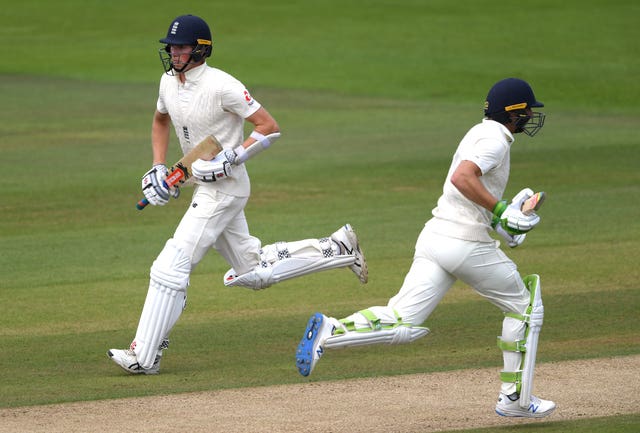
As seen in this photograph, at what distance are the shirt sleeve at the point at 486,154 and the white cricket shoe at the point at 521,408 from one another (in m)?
1.29

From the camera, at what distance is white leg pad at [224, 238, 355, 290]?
9031mm

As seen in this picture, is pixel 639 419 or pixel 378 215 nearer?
pixel 639 419

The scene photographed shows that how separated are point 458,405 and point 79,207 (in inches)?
348

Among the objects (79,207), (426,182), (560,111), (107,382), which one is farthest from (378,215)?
(560,111)

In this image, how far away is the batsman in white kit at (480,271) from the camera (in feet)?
22.7

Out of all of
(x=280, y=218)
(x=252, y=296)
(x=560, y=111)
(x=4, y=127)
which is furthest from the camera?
(x=560, y=111)

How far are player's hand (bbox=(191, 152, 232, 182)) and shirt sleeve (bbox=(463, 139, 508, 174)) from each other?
1996 millimetres

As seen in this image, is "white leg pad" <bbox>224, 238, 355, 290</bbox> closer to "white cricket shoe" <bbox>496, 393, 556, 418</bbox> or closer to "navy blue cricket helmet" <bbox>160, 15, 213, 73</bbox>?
"navy blue cricket helmet" <bbox>160, 15, 213, 73</bbox>

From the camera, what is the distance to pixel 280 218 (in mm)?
14578

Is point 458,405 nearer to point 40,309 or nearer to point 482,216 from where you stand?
point 482,216

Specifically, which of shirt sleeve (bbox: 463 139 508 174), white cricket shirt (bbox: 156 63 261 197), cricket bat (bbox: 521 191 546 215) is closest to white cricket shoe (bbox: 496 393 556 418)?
cricket bat (bbox: 521 191 546 215)

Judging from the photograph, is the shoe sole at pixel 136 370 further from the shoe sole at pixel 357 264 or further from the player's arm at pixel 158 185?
the shoe sole at pixel 357 264

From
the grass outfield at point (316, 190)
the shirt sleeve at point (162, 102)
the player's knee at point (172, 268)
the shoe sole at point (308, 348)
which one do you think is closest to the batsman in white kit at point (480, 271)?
the shoe sole at point (308, 348)

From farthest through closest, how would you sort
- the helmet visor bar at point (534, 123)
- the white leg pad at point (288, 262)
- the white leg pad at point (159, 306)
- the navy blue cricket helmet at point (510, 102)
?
the white leg pad at point (288, 262), the white leg pad at point (159, 306), the helmet visor bar at point (534, 123), the navy blue cricket helmet at point (510, 102)
